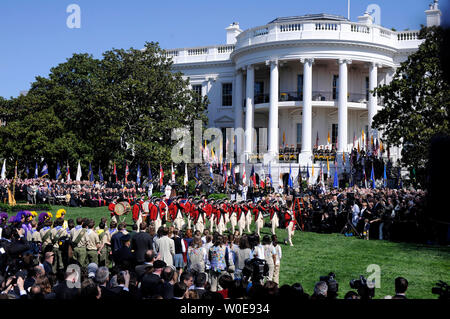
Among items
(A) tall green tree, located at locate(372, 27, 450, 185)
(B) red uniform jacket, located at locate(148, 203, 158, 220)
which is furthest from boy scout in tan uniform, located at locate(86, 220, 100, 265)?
(A) tall green tree, located at locate(372, 27, 450, 185)

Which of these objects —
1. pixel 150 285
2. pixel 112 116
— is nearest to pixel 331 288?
pixel 150 285

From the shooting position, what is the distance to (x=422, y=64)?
2395cm

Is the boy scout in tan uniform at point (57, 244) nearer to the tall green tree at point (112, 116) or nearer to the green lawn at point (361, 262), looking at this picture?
the green lawn at point (361, 262)

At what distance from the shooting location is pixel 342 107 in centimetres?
3684

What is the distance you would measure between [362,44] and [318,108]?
606 centimetres

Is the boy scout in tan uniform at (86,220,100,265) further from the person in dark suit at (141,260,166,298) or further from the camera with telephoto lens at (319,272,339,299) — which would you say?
the camera with telephoto lens at (319,272,339,299)

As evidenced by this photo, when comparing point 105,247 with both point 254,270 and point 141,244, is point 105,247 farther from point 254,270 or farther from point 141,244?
point 254,270

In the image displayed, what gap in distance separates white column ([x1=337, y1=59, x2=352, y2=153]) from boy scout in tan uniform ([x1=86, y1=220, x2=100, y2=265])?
88.3 ft

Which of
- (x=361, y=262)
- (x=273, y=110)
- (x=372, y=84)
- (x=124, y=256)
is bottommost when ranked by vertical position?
(x=361, y=262)

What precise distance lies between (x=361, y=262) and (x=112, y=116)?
24572 mm

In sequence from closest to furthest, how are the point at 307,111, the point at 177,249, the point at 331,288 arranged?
1. the point at 331,288
2. the point at 177,249
3. the point at 307,111

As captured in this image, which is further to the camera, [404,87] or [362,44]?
[362,44]
